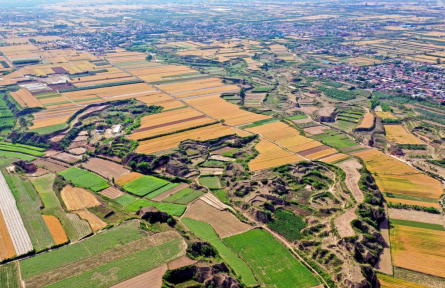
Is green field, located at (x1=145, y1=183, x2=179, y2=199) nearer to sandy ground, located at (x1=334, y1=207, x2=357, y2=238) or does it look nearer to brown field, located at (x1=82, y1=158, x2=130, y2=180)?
brown field, located at (x1=82, y1=158, x2=130, y2=180)

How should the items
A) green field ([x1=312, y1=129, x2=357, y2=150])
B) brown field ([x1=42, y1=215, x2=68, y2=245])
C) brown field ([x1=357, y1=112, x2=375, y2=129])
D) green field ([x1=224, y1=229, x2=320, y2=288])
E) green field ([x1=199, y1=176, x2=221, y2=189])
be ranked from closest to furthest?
green field ([x1=224, y1=229, x2=320, y2=288]) → brown field ([x1=42, y1=215, x2=68, y2=245]) → green field ([x1=199, y1=176, x2=221, y2=189]) → green field ([x1=312, y1=129, x2=357, y2=150]) → brown field ([x1=357, y1=112, x2=375, y2=129])

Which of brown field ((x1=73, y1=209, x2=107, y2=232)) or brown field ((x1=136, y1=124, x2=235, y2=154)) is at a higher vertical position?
brown field ((x1=73, y1=209, x2=107, y2=232))

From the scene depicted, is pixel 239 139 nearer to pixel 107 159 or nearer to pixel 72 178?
pixel 107 159

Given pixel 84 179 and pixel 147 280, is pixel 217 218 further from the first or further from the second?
pixel 84 179

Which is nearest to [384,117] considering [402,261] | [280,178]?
[280,178]

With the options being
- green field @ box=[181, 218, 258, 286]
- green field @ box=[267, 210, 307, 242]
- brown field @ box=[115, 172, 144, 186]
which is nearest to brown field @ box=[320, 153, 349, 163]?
green field @ box=[267, 210, 307, 242]

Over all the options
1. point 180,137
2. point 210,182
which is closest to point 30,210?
point 210,182

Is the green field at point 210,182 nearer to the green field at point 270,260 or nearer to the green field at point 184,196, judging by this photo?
the green field at point 184,196
